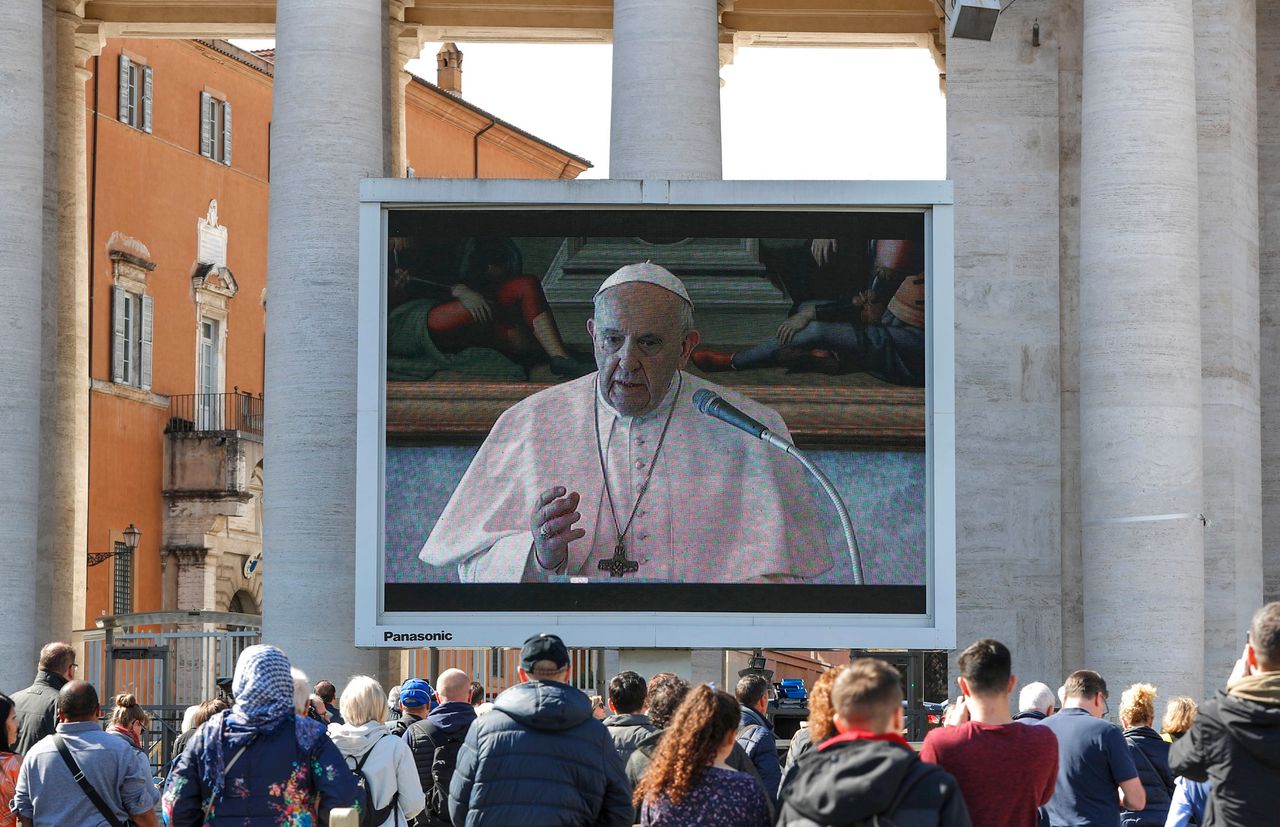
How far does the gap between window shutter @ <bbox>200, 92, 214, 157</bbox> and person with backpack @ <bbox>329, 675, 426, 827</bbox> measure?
2176 inches

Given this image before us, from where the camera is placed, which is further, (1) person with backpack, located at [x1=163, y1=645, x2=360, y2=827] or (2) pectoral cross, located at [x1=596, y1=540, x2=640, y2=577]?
(2) pectoral cross, located at [x1=596, y1=540, x2=640, y2=577]

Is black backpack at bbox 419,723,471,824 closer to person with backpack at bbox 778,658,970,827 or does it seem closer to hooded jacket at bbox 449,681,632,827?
hooded jacket at bbox 449,681,632,827

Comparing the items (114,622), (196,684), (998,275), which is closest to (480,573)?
(114,622)

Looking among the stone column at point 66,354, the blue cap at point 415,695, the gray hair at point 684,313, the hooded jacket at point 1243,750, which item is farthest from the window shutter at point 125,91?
the hooded jacket at point 1243,750

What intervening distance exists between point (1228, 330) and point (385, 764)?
62.8 ft

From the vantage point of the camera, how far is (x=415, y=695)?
1777 centimetres

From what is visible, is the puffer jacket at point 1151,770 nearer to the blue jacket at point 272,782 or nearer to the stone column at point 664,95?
the blue jacket at point 272,782

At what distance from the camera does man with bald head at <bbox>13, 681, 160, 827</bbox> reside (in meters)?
14.4

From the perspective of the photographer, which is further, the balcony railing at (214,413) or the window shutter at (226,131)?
the window shutter at (226,131)

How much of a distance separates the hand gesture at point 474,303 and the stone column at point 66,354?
38.0 ft

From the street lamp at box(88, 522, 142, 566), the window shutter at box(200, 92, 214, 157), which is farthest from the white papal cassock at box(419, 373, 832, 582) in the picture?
the window shutter at box(200, 92, 214, 157)

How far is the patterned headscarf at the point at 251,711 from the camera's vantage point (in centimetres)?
1195

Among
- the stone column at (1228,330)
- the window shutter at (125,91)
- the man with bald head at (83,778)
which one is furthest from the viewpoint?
the window shutter at (125,91)

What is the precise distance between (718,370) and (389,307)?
3.72 m
